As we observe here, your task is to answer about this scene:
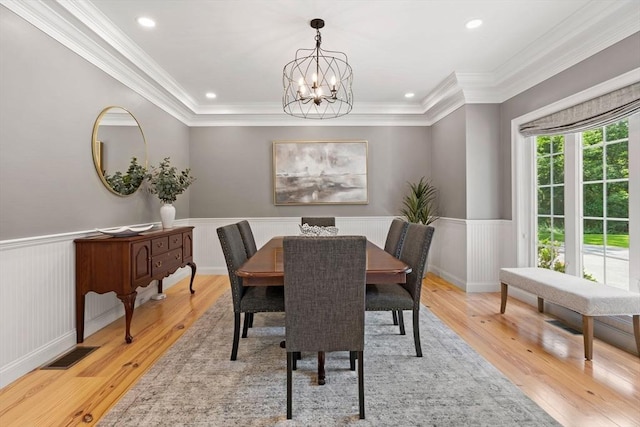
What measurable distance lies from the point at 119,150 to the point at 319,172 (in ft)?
9.01

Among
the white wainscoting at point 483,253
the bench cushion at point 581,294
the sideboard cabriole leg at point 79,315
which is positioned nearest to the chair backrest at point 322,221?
the white wainscoting at point 483,253

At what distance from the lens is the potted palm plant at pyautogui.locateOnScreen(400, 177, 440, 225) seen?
466cm

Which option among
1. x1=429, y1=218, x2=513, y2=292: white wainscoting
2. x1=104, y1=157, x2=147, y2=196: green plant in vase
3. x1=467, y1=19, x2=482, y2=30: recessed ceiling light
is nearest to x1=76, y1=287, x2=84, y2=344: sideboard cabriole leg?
x1=104, y1=157, x2=147, y2=196: green plant in vase

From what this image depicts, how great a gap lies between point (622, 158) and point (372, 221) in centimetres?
309

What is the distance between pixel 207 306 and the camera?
3.47 metres

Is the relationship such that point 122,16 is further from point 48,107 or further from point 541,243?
point 541,243

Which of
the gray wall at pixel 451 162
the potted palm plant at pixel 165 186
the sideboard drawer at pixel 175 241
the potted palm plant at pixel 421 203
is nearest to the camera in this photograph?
the sideboard drawer at pixel 175 241

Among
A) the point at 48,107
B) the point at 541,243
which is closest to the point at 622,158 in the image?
the point at 541,243

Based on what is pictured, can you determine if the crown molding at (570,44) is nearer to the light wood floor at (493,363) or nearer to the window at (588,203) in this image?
the window at (588,203)

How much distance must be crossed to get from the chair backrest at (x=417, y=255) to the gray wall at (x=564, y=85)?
1.98 meters

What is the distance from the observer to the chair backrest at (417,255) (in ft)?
7.18

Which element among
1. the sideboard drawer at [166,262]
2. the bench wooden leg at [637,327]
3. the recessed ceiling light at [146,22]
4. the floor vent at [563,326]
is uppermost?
the recessed ceiling light at [146,22]

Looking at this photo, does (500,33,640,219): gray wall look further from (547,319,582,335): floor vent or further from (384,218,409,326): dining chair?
(384,218,409,326): dining chair

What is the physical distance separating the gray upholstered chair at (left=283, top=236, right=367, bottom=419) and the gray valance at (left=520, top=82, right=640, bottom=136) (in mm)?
2381
